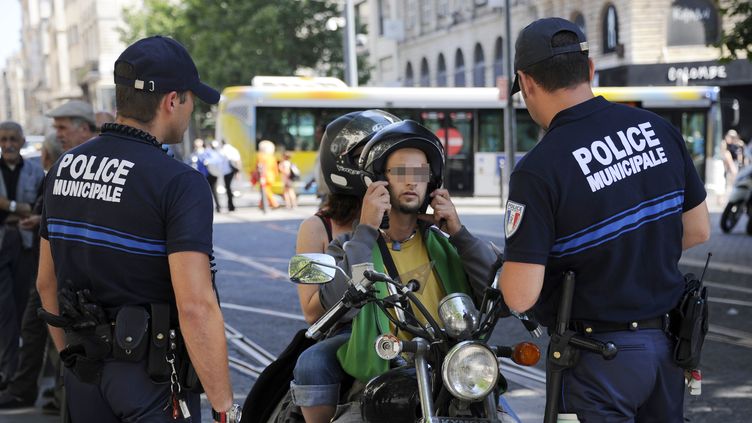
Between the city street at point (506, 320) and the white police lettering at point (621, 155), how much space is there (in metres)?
2.73

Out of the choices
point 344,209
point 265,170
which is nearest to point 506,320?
point 344,209

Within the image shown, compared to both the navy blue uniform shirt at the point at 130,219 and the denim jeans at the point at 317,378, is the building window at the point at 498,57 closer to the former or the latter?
the denim jeans at the point at 317,378

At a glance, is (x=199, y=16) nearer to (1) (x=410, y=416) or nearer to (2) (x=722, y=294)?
(2) (x=722, y=294)

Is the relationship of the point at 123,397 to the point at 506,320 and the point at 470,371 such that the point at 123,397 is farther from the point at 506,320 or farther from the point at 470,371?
the point at 506,320

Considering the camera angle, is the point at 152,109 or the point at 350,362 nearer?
the point at 152,109

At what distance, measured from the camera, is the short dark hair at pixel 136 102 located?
3.39 metres

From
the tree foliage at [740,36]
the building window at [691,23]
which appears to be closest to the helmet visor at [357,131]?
the tree foliage at [740,36]

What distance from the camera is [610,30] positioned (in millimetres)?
35875

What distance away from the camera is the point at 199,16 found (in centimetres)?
4238

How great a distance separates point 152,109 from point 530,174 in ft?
3.66

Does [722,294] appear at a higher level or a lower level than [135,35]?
lower

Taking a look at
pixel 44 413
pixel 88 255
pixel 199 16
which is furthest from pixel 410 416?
pixel 199 16

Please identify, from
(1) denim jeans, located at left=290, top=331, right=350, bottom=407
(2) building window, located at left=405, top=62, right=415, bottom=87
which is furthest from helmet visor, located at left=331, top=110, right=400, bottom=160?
(2) building window, located at left=405, top=62, right=415, bottom=87

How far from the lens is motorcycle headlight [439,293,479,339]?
10.5 ft
